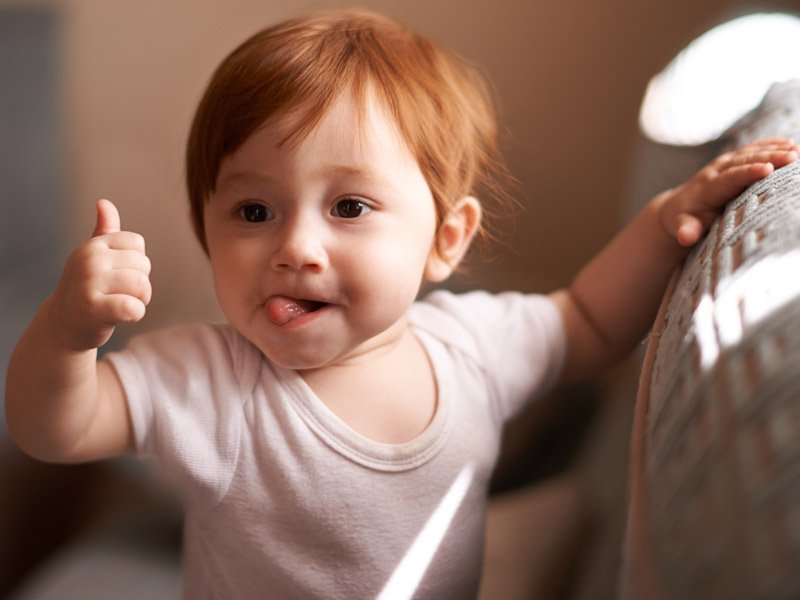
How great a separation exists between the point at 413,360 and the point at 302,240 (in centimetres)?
15

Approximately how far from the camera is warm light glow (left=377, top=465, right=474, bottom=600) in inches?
23.5

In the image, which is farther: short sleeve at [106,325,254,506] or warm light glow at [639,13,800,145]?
warm light glow at [639,13,800,145]

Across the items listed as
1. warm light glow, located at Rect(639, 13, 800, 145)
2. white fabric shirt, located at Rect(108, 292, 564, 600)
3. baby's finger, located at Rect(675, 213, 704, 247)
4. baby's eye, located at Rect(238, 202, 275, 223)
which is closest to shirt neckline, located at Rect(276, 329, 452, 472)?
white fabric shirt, located at Rect(108, 292, 564, 600)

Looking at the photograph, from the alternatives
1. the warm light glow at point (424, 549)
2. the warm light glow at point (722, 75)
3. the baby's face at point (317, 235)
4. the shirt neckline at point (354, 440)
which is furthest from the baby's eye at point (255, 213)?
the warm light glow at point (722, 75)

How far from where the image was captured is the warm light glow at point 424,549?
1.96 ft

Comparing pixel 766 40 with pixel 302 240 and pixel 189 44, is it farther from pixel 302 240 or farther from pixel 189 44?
pixel 189 44

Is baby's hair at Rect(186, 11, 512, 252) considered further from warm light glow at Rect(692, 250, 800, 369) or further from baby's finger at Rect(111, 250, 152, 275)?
warm light glow at Rect(692, 250, 800, 369)

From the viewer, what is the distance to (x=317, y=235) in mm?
541

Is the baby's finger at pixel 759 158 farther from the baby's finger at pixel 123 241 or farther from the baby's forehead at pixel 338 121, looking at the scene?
the baby's finger at pixel 123 241

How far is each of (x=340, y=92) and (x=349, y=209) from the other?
0.24 feet

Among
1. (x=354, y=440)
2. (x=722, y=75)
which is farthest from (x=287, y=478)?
(x=722, y=75)

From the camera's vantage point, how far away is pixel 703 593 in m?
0.29

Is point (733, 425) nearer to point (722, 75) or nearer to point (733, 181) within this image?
point (733, 181)

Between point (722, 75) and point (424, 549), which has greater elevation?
point (722, 75)
